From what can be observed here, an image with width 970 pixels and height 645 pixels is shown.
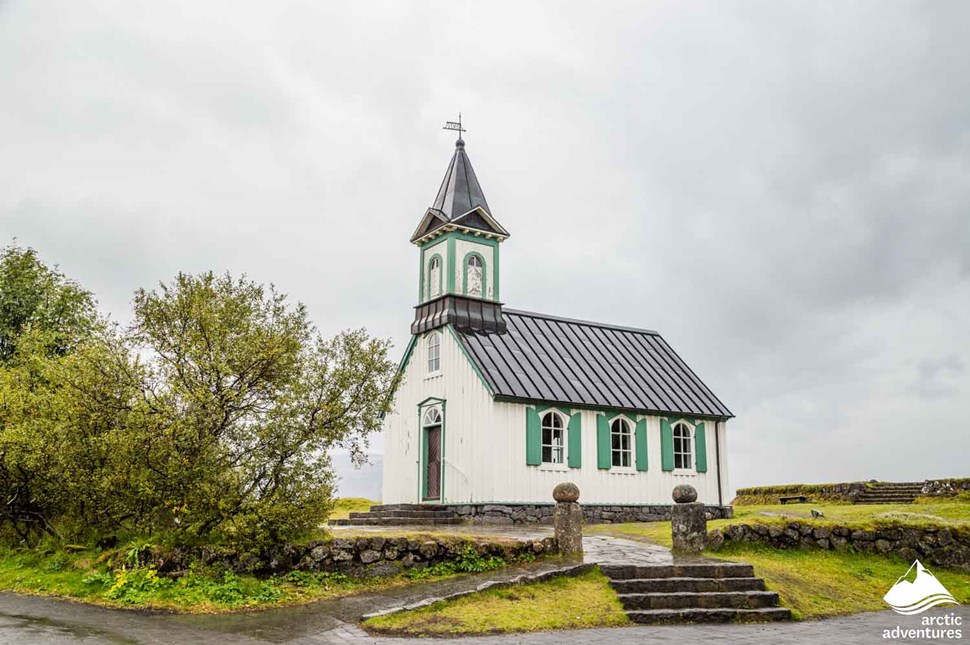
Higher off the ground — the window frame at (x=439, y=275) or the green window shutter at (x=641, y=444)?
the window frame at (x=439, y=275)

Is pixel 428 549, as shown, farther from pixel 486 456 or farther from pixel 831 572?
pixel 486 456

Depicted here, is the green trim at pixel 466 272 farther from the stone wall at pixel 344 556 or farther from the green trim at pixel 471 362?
the stone wall at pixel 344 556

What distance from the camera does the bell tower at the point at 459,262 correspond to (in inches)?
942

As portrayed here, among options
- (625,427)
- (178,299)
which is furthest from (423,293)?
(178,299)

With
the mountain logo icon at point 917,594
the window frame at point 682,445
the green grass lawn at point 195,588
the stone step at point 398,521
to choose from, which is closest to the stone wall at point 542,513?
the stone step at point 398,521

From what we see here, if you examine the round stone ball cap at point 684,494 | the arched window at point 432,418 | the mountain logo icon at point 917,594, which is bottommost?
the mountain logo icon at point 917,594

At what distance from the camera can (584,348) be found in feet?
86.0

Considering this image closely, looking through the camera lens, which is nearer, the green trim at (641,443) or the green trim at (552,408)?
the green trim at (552,408)

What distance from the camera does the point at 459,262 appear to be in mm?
24219

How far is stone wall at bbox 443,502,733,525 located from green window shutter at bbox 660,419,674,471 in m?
1.22

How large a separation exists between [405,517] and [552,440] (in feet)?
15.3

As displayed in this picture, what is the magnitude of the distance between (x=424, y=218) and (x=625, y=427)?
8933 millimetres

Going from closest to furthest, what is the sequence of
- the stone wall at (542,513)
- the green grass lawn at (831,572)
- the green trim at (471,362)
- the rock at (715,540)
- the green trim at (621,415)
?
the green grass lawn at (831,572) → the rock at (715,540) → the stone wall at (542,513) → the green trim at (471,362) → the green trim at (621,415)

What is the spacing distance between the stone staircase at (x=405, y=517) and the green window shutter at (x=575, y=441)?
3.68 meters
